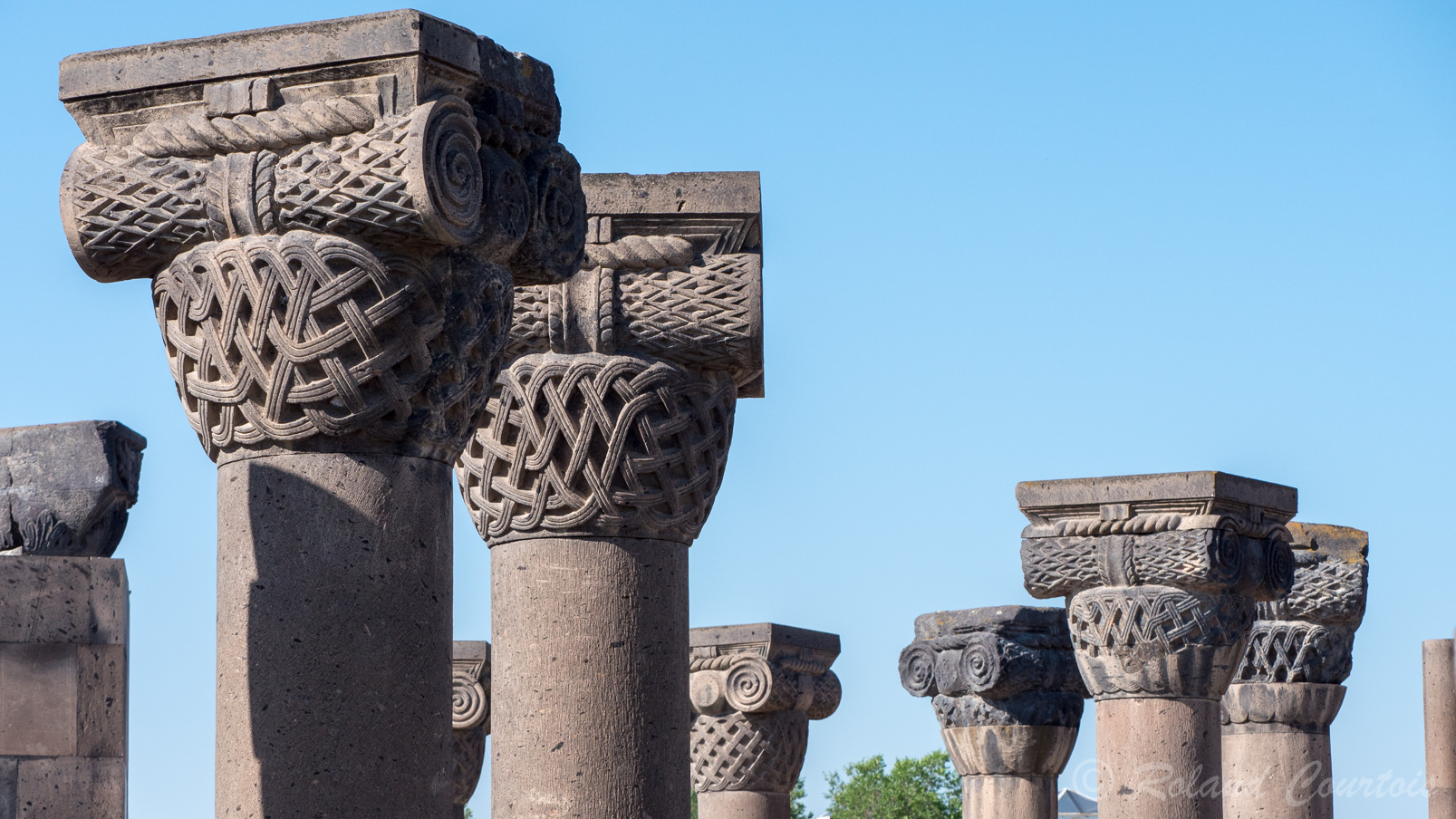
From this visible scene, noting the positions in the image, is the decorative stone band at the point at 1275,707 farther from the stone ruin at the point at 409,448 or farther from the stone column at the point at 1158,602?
the stone ruin at the point at 409,448

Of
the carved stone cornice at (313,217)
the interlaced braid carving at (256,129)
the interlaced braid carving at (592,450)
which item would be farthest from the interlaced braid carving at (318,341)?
the interlaced braid carving at (592,450)

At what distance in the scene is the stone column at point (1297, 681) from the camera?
14492mm

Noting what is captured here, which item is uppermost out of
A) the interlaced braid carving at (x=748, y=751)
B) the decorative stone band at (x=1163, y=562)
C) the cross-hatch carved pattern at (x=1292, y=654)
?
the decorative stone band at (x=1163, y=562)

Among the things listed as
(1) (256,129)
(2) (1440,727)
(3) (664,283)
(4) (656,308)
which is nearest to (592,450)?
(4) (656,308)

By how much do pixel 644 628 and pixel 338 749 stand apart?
217 centimetres

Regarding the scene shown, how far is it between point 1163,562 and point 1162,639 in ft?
1.45

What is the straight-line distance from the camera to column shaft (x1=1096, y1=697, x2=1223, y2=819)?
11211mm

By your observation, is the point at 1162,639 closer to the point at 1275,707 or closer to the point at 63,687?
the point at 1275,707

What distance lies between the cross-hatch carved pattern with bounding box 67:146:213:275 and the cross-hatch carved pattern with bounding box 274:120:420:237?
27cm

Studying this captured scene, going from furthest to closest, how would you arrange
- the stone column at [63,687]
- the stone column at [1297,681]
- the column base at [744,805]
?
the stone column at [1297,681] → the column base at [744,805] → the stone column at [63,687]

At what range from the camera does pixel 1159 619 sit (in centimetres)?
1130

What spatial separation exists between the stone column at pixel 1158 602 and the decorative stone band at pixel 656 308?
5.08m

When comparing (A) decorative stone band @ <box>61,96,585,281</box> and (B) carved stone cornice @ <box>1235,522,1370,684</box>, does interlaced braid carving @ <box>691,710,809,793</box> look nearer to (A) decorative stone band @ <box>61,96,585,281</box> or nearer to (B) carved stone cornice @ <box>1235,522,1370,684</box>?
(B) carved stone cornice @ <box>1235,522,1370,684</box>

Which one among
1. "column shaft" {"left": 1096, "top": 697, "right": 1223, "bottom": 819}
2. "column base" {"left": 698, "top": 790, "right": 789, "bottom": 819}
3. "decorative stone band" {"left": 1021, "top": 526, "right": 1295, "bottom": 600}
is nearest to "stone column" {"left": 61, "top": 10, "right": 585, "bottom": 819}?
"decorative stone band" {"left": 1021, "top": 526, "right": 1295, "bottom": 600}
